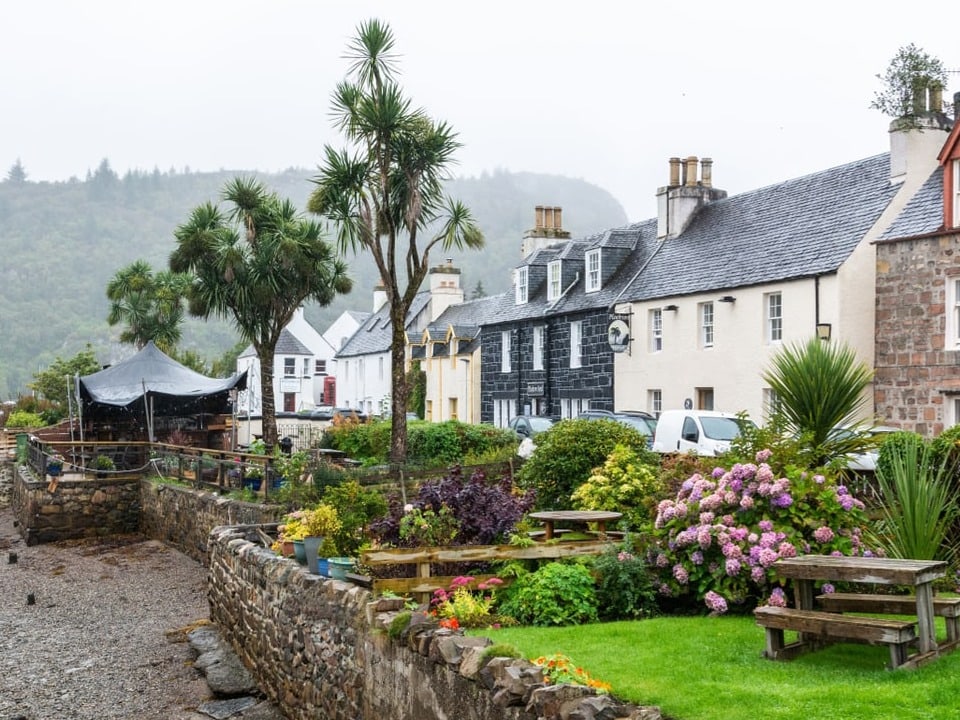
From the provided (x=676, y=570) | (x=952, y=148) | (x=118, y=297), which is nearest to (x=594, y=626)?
(x=676, y=570)

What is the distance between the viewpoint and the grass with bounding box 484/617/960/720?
6.17m

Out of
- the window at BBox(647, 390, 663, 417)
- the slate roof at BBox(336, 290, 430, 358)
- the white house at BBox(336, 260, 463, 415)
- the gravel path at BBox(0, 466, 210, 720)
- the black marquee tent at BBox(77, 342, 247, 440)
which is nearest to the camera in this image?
the gravel path at BBox(0, 466, 210, 720)

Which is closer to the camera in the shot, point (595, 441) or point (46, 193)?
point (595, 441)

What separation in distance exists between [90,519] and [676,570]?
21.5m

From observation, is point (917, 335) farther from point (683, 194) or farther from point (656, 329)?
point (683, 194)

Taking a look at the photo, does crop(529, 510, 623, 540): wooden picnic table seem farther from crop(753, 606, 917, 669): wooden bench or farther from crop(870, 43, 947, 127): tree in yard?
crop(870, 43, 947, 127): tree in yard

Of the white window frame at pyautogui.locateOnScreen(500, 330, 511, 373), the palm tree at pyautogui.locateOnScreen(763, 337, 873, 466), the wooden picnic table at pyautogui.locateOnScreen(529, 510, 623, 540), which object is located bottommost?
the wooden picnic table at pyautogui.locateOnScreen(529, 510, 623, 540)

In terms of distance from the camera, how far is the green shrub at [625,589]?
376 inches

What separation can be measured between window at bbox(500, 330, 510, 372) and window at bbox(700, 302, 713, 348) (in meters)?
12.0

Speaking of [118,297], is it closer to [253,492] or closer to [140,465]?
[140,465]

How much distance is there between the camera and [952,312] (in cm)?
2255

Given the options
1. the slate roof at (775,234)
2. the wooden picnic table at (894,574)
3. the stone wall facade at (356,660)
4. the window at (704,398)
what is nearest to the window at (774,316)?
the slate roof at (775,234)

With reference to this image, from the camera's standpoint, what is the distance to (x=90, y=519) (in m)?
27.0

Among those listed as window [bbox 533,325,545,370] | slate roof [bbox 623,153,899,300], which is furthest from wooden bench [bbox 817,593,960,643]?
window [bbox 533,325,545,370]
